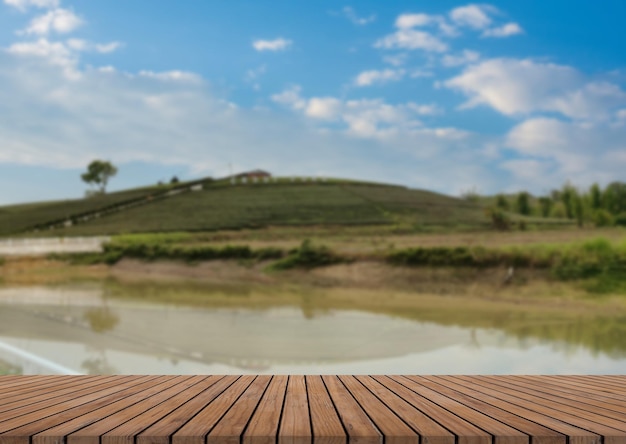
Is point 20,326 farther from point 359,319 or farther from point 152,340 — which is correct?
point 359,319

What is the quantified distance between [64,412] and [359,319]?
43.6 ft

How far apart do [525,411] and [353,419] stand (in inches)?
42.1

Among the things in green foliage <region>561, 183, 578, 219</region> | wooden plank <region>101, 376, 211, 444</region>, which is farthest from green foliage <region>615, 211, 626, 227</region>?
wooden plank <region>101, 376, 211, 444</region>

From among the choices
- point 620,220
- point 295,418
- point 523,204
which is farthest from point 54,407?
point 523,204

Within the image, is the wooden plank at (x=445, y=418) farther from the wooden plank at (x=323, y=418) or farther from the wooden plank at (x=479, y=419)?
the wooden plank at (x=323, y=418)

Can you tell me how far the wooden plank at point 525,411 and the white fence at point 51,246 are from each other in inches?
1495

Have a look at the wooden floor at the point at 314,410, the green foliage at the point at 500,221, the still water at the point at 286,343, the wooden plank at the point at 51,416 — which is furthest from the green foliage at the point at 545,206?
the wooden plank at the point at 51,416

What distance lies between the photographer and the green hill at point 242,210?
179 ft

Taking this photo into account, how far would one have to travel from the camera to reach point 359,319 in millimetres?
16562

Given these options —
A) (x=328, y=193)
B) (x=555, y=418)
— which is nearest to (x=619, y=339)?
(x=555, y=418)

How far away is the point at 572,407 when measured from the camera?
3789 millimetres

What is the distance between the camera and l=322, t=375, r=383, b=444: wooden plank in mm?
3057

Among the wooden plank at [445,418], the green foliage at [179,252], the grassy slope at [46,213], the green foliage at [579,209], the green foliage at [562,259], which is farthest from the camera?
the grassy slope at [46,213]

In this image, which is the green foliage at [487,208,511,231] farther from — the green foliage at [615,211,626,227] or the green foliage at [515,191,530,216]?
the green foliage at [515,191,530,216]
